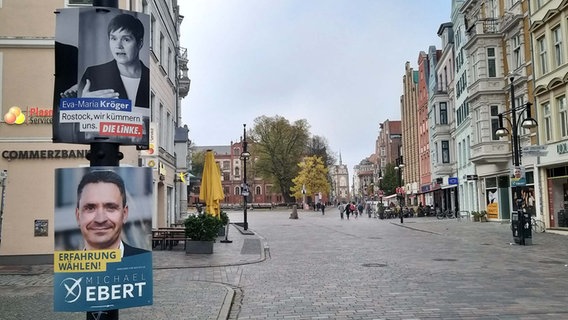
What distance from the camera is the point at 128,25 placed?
527cm

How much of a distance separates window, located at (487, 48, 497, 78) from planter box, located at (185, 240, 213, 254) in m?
24.3

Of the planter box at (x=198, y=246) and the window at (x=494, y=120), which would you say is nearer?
the planter box at (x=198, y=246)

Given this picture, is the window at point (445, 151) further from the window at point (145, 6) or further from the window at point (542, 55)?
the window at point (145, 6)

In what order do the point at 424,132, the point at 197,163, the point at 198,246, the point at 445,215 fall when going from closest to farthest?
1. the point at 198,246
2. the point at 445,215
3. the point at 424,132
4. the point at 197,163

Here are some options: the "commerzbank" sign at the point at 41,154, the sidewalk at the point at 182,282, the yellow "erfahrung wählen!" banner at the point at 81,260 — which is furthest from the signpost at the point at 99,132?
the "commerzbank" sign at the point at 41,154

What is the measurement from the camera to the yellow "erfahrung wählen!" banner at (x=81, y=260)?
192 inches

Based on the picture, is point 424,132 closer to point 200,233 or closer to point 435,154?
point 435,154

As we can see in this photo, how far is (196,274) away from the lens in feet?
44.4

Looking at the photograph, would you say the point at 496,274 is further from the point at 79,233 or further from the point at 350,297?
the point at 79,233

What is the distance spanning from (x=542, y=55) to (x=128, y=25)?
26.3 m

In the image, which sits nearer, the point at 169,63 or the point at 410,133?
the point at 169,63

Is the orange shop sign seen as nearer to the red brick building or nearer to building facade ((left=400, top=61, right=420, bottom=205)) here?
building facade ((left=400, top=61, right=420, bottom=205))

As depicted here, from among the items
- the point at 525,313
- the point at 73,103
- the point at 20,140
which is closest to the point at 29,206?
the point at 20,140

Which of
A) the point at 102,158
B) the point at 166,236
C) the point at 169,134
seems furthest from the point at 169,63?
the point at 102,158
